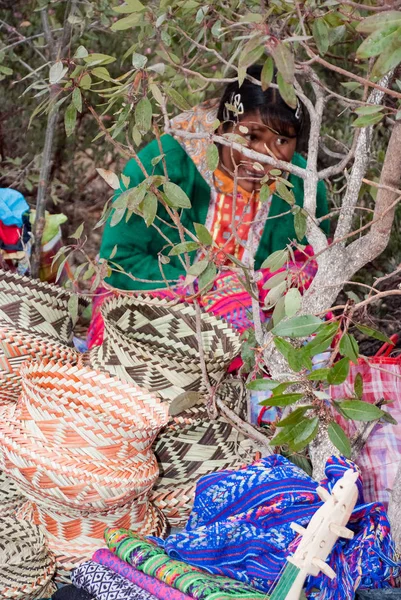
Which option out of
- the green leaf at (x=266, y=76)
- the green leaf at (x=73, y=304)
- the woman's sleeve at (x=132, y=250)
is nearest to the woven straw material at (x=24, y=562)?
the green leaf at (x=73, y=304)

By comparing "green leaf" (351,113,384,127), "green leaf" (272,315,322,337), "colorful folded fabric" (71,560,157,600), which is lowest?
"colorful folded fabric" (71,560,157,600)

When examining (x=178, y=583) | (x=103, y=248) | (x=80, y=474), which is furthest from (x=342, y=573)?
(x=103, y=248)

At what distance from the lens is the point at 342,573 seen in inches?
50.9

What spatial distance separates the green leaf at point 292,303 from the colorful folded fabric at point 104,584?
0.51 meters

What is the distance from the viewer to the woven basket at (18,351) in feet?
6.58

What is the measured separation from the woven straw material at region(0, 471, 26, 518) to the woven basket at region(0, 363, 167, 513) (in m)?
0.26

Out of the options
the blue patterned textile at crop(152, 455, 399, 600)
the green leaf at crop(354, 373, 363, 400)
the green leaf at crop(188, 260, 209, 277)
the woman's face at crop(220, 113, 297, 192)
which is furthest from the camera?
the woman's face at crop(220, 113, 297, 192)

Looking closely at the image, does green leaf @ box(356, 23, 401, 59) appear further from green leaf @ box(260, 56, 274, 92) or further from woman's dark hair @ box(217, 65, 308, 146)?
woman's dark hair @ box(217, 65, 308, 146)

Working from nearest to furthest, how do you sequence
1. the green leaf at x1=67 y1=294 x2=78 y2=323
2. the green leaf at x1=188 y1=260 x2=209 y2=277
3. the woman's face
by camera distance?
the green leaf at x1=188 y1=260 x2=209 y2=277
the green leaf at x1=67 y1=294 x2=78 y2=323
the woman's face

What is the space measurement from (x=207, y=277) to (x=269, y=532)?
1.44 ft

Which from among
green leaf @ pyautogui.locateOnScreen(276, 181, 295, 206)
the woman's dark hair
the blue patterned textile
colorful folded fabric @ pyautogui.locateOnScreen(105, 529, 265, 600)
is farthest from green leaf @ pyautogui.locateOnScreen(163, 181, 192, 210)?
the woman's dark hair

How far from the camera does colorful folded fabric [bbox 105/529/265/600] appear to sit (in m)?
1.36

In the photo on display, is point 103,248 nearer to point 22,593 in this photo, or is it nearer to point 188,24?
point 188,24

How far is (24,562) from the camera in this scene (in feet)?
5.55
